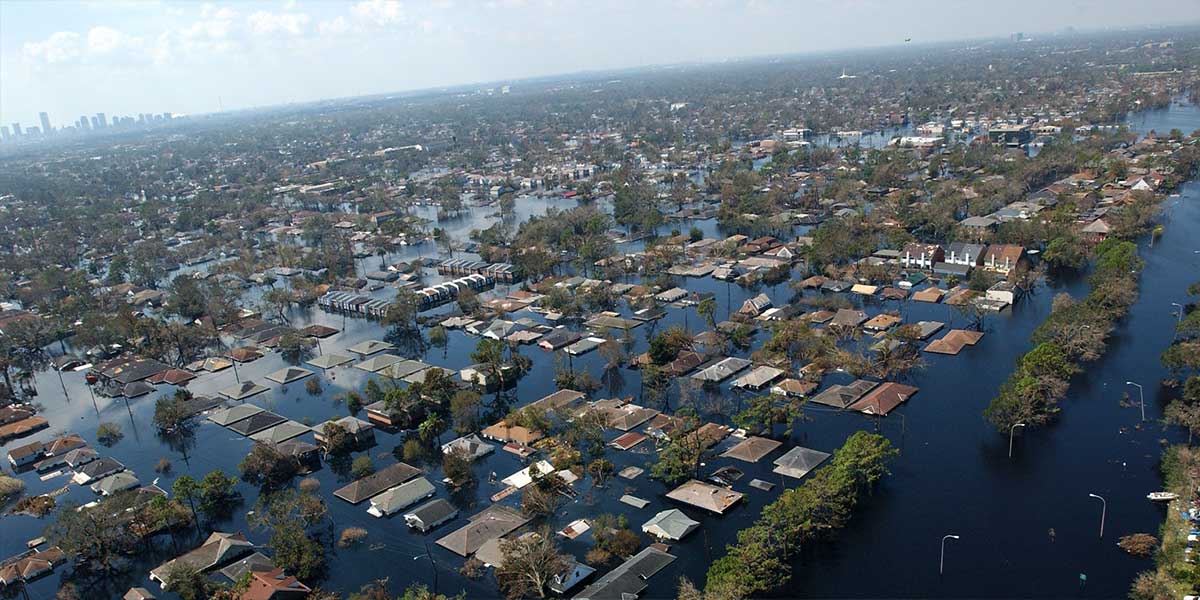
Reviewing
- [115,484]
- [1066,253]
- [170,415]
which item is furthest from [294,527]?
[1066,253]

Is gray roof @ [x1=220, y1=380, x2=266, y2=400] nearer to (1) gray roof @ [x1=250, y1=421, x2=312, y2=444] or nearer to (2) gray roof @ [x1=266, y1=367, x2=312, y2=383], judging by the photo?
(2) gray roof @ [x1=266, y1=367, x2=312, y2=383]

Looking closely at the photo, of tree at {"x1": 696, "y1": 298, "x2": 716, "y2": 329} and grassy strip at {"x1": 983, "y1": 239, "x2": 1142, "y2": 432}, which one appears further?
tree at {"x1": 696, "y1": 298, "x2": 716, "y2": 329}

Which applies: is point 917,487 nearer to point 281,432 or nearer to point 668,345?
point 668,345

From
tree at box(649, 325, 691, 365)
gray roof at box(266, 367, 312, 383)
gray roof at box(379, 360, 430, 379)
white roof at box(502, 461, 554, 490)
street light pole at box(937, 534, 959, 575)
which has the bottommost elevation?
street light pole at box(937, 534, 959, 575)

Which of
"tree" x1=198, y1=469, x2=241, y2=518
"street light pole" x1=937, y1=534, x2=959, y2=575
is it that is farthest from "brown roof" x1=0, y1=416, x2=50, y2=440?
"street light pole" x1=937, y1=534, x2=959, y2=575

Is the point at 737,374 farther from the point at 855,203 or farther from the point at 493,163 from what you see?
the point at 493,163

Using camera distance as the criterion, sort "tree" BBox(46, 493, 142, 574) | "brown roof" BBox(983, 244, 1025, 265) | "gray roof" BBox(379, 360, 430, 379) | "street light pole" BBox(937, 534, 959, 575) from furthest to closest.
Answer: "brown roof" BBox(983, 244, 1025, 265), "gray roof" BBox(379, 360, 430, 379), "tree" BBox(46, 493, 142, 574), "street light pole" BBox(937, 534, 959, 575)
